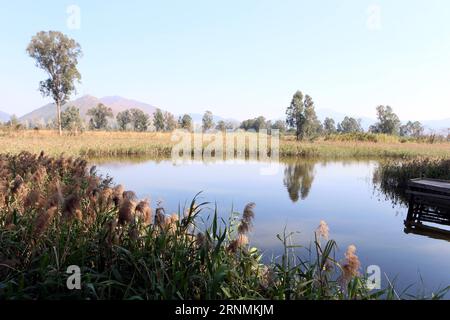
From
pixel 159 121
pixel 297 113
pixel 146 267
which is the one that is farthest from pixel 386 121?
pixel 146 267

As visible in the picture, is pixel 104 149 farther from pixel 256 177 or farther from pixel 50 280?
pixel 50 280

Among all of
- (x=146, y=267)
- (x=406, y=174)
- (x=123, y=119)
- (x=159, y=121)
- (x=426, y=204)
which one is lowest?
(x=426, y=204)

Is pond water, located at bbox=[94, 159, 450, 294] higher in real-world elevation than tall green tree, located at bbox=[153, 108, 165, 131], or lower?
lower

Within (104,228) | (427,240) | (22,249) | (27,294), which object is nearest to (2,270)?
(22,249)

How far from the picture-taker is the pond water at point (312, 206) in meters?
7.51

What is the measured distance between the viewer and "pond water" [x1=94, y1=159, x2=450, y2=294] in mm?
7508

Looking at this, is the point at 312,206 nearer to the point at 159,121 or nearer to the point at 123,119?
the point at 159,121

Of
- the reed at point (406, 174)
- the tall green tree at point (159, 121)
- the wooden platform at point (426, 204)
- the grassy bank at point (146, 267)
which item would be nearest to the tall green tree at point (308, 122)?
the reed at point (406, 174)

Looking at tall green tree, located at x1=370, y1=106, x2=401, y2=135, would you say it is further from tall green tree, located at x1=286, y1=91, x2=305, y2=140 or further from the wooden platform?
the wooden platform

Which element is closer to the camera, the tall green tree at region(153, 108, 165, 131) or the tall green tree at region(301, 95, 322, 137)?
the tall green tree at region(301, 95, 322, 137)

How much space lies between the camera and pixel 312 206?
12680 mm

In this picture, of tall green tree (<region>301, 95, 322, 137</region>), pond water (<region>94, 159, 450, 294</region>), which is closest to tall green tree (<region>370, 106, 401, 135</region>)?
tall green tree (<region>301, 95, 322, 137</region>)

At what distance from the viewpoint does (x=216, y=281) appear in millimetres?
3254

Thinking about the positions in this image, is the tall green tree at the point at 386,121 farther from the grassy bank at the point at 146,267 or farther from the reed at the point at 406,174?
the grassy bank at the point at 146,267
